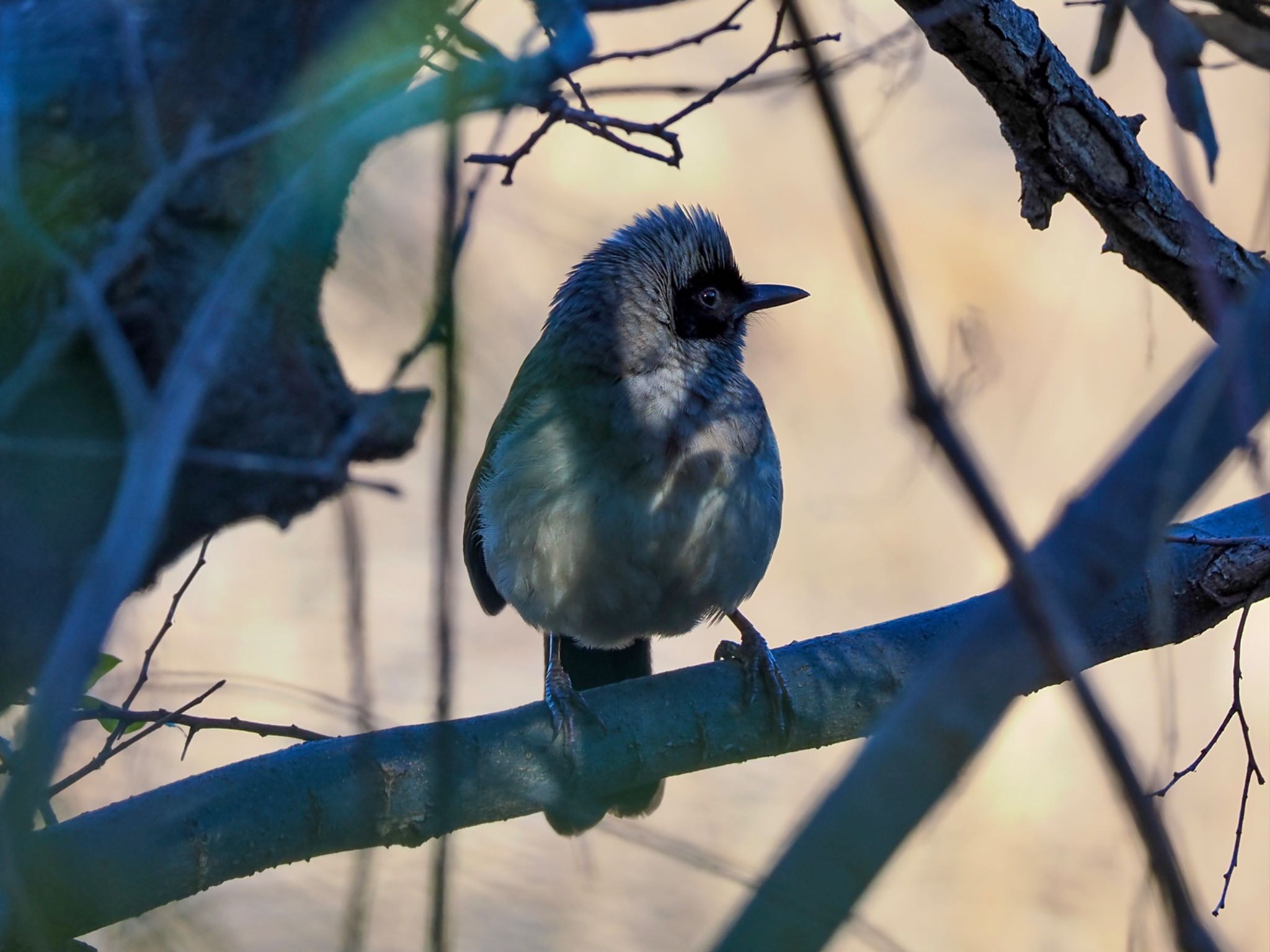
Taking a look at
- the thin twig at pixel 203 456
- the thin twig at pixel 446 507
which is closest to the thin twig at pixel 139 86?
the thin twig at pixel 203 456

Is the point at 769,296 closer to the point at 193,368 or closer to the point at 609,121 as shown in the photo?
the point at 609,121

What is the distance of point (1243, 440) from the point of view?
1208 mm

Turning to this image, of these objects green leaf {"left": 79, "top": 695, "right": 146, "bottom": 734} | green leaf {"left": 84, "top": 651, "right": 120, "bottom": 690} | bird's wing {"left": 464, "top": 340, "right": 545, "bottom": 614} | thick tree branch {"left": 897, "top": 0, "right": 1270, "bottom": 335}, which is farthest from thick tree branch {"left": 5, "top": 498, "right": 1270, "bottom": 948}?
bird's wing {"left": 464, "top": 340, "right": 545, "bottom": 614}

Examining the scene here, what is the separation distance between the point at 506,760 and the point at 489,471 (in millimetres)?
1452

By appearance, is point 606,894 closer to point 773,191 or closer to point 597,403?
point 597,403

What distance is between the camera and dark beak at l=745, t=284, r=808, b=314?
4473 mm

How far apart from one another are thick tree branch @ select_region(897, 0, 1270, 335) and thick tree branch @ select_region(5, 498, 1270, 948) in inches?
28.0

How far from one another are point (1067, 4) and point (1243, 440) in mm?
2601

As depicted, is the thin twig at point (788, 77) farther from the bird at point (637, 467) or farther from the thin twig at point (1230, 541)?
the thin twig at point (1230, 541)

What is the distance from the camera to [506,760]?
125 inches

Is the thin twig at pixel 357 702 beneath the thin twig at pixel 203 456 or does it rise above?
beneath

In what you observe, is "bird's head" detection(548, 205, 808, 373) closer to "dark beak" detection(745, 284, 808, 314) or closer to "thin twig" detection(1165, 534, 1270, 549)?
"dark beak" detection(745, 284, 808, 314)

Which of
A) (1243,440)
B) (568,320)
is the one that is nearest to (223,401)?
(568,320)

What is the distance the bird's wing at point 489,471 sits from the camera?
4.35 metres
